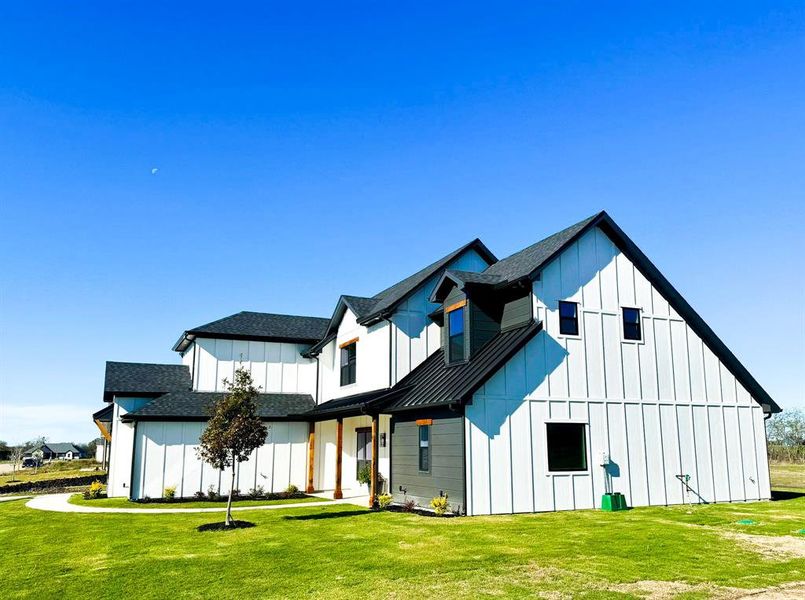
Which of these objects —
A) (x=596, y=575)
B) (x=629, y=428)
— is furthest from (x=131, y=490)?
(x=596, y=575)

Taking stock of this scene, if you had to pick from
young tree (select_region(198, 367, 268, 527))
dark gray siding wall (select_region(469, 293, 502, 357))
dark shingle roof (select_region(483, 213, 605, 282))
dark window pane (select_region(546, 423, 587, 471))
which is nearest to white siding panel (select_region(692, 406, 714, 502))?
dark window pane (select_region(546, 423, 587, 471))

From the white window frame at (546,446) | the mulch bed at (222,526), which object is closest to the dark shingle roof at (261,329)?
the mulch bed at (222,526)

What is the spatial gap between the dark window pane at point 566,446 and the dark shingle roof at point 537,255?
15.6 feet

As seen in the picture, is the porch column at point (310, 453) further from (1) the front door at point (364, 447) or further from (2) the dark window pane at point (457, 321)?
(2) the dark window pane at point (457, 321)

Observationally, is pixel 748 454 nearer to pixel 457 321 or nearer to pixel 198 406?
pixel 457 321

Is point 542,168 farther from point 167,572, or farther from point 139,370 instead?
point 139,370

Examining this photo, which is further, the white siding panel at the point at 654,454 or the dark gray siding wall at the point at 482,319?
the dark gray siding wall at the point at 482,319

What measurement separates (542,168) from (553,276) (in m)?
3.42

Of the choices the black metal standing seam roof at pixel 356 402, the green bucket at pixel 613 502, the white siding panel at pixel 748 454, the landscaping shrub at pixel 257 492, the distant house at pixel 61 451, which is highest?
the black metal standing seam roof at pixel 356 402

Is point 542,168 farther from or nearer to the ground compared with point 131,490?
farther from the ground

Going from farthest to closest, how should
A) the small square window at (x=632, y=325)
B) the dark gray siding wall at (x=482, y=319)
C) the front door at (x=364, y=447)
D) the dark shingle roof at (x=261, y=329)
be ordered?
the dark shingle roof at (x=261, y=329), the front door at (x=364, y=447), the small square window at (x=632, y=325), the dark gray siding wall at (x=482, y=319)

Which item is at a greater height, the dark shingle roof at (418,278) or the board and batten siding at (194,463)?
the dark shingle roof at (418,278)

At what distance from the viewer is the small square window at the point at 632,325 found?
2077 cm

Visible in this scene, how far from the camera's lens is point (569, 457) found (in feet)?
61.8
